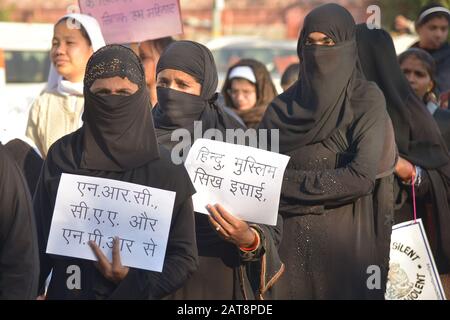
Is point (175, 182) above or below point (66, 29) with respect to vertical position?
below

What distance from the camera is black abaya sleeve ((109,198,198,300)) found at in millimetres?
3441

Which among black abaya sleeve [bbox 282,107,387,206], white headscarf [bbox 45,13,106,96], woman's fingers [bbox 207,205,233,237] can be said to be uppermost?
white headscarf [bbox 45,13,106,96]

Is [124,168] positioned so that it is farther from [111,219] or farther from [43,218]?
[43,218]

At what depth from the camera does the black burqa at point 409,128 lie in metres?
5.11

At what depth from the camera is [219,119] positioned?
4441 mm

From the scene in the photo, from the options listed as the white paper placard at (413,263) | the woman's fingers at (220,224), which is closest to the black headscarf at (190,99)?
the woman's fingers at (220,224)

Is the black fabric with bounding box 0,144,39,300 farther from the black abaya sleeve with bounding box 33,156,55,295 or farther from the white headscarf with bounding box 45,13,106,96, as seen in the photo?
the white headscarf with bounding box 45,13,106,96

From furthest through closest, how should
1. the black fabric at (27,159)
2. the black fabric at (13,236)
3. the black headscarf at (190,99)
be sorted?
the black fabric at (27,159), the black headscarf at (190,99), the black fabric at (13,236)

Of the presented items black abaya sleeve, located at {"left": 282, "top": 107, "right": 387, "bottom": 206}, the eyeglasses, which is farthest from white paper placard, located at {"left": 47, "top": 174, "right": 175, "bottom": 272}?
Answer: the eyeglasses

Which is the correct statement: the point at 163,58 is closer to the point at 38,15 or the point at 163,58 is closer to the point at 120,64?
the point at 120,64

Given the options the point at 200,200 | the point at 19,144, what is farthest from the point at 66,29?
the point at 200,200

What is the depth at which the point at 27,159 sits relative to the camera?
4656 millimetres

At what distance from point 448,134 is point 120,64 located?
2527mm

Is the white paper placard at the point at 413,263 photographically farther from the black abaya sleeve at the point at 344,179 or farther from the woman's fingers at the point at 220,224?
the woman's fingers at the point at 220,224
